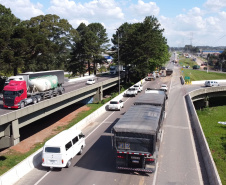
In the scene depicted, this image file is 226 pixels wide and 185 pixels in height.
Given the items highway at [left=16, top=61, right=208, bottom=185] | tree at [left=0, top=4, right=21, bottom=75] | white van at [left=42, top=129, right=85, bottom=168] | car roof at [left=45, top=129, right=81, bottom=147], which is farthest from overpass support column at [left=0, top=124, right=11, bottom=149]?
tree at [left=0, top=4, right=21, bottom=75]

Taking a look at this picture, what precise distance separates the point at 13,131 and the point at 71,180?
11372mm

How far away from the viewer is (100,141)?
20.8 meters

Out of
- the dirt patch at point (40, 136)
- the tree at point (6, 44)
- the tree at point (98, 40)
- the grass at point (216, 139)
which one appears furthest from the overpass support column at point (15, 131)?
the tree at point (98, 40)

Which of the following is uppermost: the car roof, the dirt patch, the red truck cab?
the red truck cab

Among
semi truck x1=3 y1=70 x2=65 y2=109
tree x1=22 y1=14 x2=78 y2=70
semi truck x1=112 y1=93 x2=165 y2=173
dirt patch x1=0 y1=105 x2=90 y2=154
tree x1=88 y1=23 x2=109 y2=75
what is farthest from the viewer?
tree x1=88 y1=23 x2=109 y2=75

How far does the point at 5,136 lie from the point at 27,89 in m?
6.94

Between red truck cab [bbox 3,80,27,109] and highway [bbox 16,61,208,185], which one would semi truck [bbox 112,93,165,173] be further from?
red truck cab [bbox 3,80,27,109]

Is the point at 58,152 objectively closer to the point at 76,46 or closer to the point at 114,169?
the point at 114,169

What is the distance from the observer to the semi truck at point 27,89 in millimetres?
24053

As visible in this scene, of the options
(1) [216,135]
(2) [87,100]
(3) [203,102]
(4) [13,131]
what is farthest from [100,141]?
(3) [203,102]

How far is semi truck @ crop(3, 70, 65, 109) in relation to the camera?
24.1 metres

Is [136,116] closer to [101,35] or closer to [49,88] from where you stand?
[49,88]

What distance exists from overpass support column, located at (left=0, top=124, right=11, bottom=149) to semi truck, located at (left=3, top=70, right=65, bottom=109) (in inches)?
99.4

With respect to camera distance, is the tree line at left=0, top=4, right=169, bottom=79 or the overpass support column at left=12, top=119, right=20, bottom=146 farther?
the tree line at left=0, top=4, right=169, bottom=79
